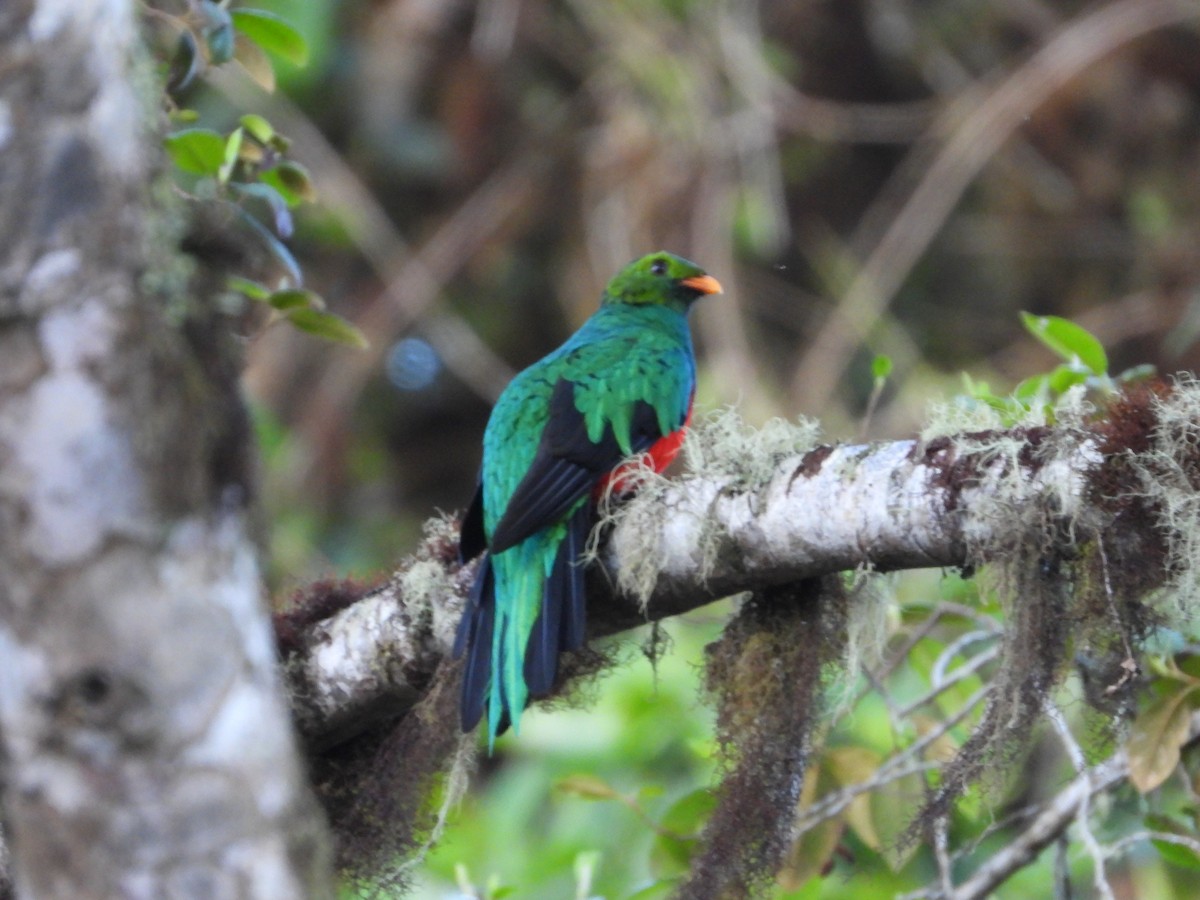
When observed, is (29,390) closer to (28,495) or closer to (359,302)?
(28,495)

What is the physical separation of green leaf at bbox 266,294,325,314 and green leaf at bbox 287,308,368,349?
0.15 ft

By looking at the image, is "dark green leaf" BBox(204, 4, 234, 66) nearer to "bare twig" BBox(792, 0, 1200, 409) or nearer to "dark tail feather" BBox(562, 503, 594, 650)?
"dark tail feather" BBox(562, 503, 594, 650)

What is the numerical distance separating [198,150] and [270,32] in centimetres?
40

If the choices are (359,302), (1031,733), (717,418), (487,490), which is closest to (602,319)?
(487,490)

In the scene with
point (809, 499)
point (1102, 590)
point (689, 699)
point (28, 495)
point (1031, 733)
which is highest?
point (28, 495)

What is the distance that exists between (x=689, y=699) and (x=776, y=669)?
2.82 m

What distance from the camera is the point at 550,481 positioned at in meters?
3.03

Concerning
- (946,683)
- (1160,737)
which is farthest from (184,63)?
(1160,737)

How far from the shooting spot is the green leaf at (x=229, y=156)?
3.08 metres

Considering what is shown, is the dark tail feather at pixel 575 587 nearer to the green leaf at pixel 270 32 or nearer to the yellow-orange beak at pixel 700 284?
the green leaf at pixel 270 32

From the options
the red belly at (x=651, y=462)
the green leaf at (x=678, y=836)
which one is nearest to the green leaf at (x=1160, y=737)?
the green leaf at (x=678, y=836)

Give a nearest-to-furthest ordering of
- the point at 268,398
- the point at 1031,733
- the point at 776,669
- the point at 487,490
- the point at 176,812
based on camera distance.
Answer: the point at 176,812, the point at 1031,733, the point at 776,669, the point at 487,490, the point at 268,398

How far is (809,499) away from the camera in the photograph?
248cm

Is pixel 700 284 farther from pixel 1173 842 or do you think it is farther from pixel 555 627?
pixel 1173 842
